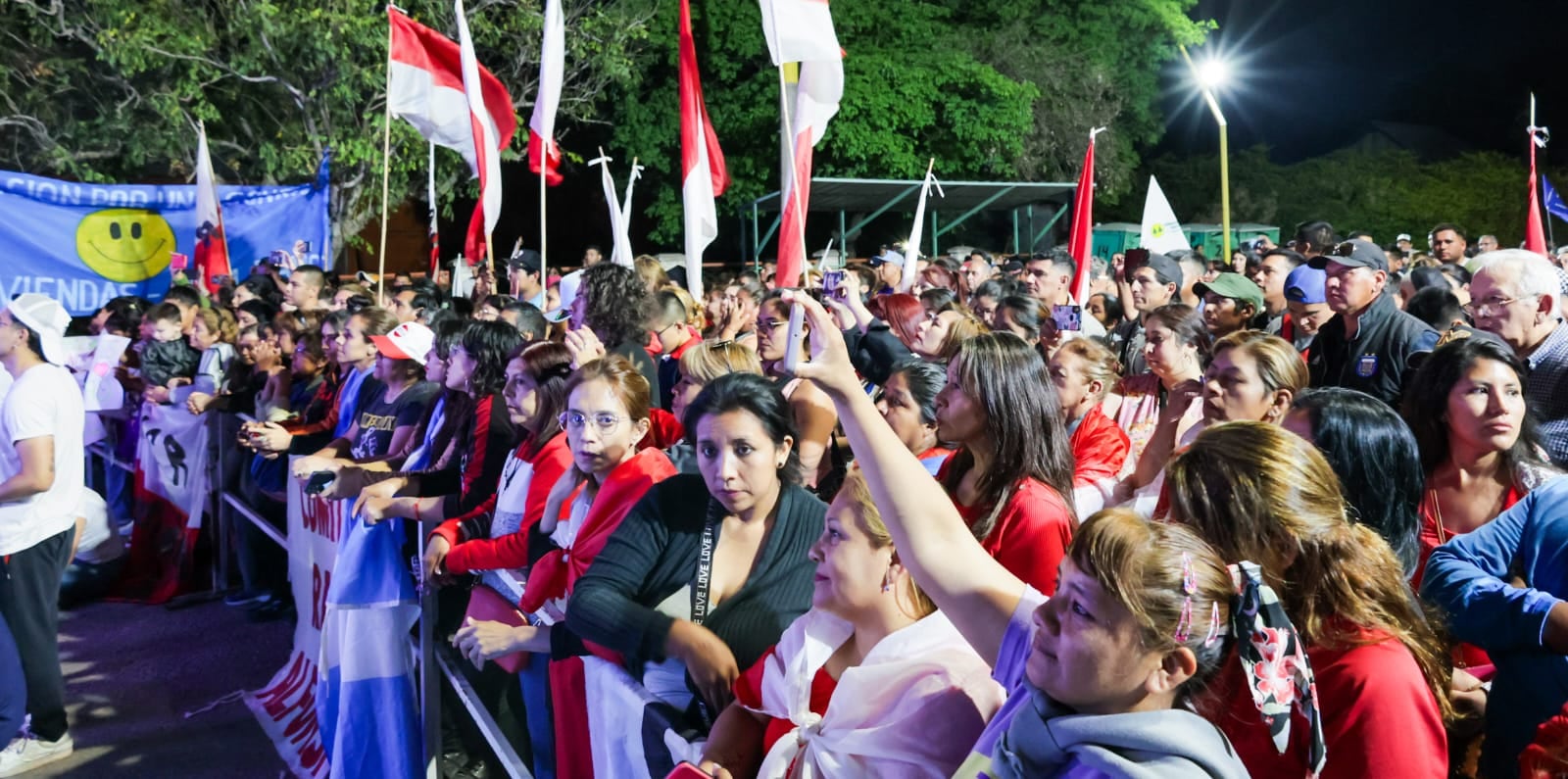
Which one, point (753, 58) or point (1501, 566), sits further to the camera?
point (753, 58)

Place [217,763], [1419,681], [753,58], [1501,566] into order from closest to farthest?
[1419,681], [1501,566], [217,763], [753,58]

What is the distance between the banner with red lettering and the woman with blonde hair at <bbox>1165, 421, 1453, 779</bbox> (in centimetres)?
421

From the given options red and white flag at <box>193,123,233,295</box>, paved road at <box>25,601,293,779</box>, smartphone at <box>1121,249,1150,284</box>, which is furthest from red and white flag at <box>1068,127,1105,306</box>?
red and white flag at <box>193,123,233,295</box>

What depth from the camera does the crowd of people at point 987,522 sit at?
1925mm

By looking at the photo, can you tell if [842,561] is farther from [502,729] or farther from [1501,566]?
[502,729]

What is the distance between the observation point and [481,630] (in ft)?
12.3

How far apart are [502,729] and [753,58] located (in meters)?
22.4

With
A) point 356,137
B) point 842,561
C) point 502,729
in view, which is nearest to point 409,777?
point 502,729

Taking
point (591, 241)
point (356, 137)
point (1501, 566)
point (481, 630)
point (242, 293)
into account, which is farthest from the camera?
point (591, 241)

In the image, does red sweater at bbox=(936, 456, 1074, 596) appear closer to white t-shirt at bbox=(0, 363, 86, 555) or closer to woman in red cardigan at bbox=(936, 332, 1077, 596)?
woman in red cardigan at bbox=(936, 332, 1077, 596)

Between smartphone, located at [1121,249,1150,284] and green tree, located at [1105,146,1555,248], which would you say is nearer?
smartphone, located at [1121,249,1150,284]

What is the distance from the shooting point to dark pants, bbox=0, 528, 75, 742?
223 inches

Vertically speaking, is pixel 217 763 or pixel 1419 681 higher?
pixel 1419 681

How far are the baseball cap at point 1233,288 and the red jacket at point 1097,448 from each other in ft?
6.22
